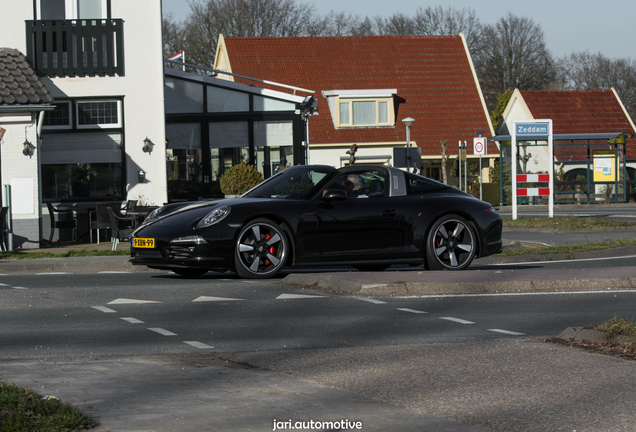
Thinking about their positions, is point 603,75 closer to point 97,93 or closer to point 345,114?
point 345,114

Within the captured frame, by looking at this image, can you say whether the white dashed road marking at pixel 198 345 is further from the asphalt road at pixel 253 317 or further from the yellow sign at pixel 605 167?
the yellow sign at pixel 605 167

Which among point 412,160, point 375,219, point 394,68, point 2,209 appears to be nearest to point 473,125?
point 394,68

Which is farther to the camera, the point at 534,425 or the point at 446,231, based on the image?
the point at 446,231

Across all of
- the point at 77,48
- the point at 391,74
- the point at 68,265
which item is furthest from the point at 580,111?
the point at 68,265

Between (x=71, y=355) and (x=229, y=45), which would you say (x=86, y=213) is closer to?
(x=71, y=355)

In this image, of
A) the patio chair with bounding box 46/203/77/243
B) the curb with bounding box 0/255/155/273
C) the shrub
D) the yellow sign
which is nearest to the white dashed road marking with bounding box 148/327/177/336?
the curb with bounding box 0/255/155/273

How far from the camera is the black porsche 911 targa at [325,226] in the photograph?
34.1ft

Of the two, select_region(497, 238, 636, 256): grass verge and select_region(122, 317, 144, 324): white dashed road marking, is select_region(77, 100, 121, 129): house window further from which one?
select_region(122, 317, 144, 324): white dashed road marking

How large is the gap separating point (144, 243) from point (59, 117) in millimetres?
10577

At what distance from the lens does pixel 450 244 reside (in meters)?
11.3

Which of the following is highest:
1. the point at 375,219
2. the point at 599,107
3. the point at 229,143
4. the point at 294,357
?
the point at 599,107

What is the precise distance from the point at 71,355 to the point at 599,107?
1902 inches

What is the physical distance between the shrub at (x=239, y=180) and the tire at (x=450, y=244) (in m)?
10.8

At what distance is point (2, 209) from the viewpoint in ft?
52.9
